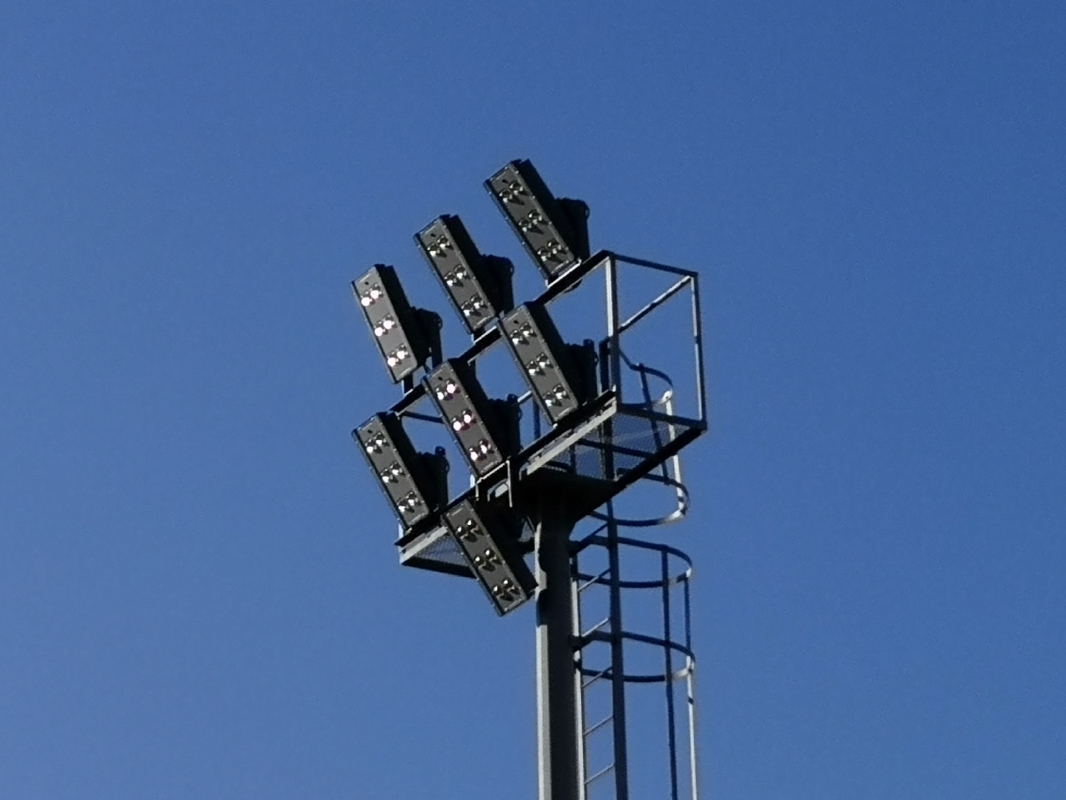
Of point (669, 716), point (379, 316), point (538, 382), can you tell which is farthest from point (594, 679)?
point (379, 316)

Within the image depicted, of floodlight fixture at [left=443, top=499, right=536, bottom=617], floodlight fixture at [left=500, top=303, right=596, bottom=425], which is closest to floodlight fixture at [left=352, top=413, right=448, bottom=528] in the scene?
floodlight fixture at [left=443, top=499, right=536, bottom=617]

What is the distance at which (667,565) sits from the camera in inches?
1086

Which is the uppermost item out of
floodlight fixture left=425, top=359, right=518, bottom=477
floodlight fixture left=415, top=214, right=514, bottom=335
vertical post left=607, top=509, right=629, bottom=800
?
floodlight fixture left=415, top=214, right=514, bottom=335

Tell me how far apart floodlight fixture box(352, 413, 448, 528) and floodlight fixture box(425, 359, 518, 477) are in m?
0.73

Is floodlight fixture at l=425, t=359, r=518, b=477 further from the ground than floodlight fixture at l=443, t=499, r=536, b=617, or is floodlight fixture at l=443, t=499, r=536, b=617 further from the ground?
floodlight fixture at l=425, t=359, r=518, b=477

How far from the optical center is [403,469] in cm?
2841

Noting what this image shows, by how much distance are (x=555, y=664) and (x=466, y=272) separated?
3999mm

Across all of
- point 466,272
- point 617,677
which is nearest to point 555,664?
point 617,677

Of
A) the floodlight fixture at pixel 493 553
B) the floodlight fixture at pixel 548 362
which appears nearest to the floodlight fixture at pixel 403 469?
the floodlight fixture at pixel 493 553

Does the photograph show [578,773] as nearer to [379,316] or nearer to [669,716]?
[669,716]

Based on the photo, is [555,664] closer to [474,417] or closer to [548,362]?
[474,417]

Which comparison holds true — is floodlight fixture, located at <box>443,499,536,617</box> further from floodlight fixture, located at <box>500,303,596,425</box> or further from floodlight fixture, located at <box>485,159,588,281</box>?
floodlight fixture, located at <box>485,159,588,281</box>

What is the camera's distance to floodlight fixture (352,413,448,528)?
28250 millimetres

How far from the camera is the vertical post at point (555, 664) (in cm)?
2639
